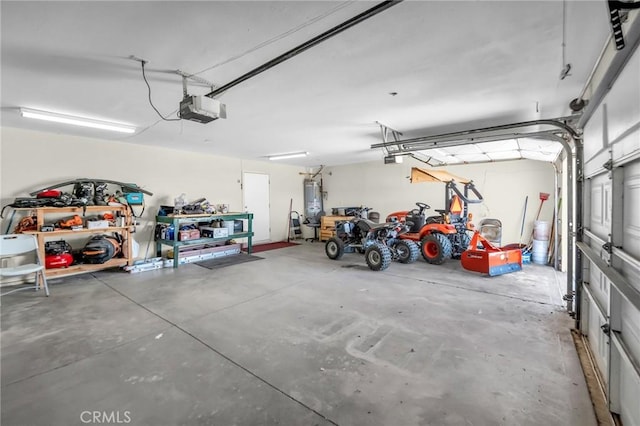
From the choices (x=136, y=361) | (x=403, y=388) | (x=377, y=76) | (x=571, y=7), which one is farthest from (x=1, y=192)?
(x=571, y=7)

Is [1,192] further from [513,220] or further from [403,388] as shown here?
[513,220]

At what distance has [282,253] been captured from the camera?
708 centimetres

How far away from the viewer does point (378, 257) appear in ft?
16.8

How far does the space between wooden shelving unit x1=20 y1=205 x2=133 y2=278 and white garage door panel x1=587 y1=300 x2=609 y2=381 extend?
658cm

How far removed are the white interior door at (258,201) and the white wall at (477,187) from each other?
257 centimetres

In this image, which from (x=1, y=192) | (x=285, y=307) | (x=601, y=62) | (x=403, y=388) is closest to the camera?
(x=403, y=388)

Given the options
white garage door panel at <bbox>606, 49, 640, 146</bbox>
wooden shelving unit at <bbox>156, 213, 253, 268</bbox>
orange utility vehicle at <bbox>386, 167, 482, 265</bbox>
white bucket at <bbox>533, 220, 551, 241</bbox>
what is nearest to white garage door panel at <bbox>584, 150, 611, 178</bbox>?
white garage door panel at <bbox>606, 49, 640, 146</bbox>

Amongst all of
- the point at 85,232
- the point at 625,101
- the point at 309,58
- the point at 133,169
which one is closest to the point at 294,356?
the point at 309,58

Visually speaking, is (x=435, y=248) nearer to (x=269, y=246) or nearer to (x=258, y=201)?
(x=269, y=246)

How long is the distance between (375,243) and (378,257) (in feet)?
1.08

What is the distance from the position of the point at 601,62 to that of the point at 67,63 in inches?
176

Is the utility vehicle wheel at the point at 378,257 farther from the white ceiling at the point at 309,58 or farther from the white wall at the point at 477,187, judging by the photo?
the white wall at the point at 477,187

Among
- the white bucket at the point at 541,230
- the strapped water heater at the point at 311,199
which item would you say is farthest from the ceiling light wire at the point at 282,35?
the strapped water heater at the point at 311,199

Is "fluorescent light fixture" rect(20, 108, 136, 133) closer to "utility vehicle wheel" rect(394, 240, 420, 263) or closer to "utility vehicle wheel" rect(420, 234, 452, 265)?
"utility vehicle wheel" rect(394, 240, 420, 263)
